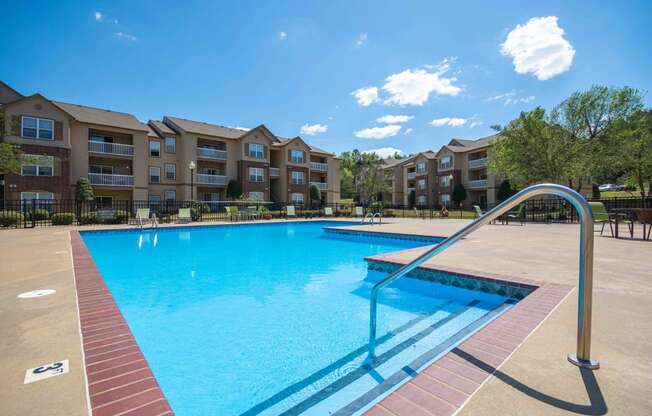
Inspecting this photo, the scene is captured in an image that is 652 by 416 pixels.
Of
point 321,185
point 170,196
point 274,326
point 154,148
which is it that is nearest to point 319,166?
point 321,185

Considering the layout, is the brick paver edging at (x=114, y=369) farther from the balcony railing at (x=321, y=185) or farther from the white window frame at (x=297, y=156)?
the balcony railing at (x=321, y=185)

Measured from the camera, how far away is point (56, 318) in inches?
117

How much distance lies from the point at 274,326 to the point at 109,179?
26.6m

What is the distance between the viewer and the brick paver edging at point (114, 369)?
1.67 metres

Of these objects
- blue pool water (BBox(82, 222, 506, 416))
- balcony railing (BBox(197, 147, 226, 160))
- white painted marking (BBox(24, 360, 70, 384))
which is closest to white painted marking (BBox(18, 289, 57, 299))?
blue pool water (BBox(82, 222, 506, 416))

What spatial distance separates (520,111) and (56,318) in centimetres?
2780

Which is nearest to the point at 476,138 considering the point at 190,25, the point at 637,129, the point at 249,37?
the point at 637,129

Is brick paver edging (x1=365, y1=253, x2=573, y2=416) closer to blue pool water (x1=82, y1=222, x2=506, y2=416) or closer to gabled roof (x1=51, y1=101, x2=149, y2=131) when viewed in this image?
blue pool water (x1=82, y1=222, x2=506, y2=416)

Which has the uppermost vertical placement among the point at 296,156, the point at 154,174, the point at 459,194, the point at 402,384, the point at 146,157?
the point at 296,156

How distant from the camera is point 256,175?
105 feet

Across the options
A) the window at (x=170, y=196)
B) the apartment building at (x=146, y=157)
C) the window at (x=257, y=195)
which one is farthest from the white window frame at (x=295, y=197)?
the window at (x=170, y=196)

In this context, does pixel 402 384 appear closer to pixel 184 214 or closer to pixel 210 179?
pixel 184 214

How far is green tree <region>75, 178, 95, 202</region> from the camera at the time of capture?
2183 cm

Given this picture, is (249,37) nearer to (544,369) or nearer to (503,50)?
Answer: (503,50)
